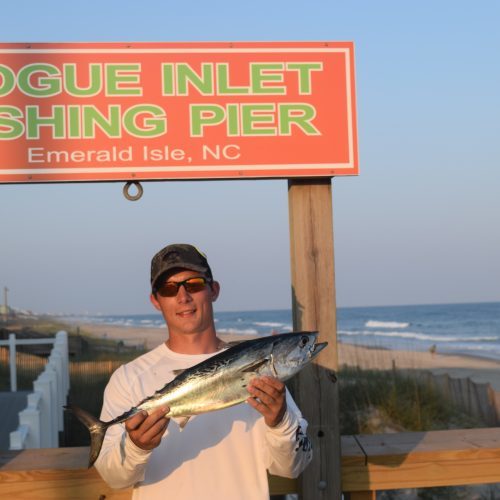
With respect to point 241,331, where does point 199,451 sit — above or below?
above

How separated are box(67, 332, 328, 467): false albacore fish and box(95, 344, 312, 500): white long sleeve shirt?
20 cm

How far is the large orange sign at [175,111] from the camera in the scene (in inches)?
152

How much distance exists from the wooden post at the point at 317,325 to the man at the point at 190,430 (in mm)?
582

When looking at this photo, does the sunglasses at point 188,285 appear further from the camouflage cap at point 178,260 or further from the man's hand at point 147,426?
the man's hand at point 147,426

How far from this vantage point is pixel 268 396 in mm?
2957

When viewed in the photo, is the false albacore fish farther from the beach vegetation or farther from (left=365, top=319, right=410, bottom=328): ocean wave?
(left=365, top=319, right=410, bottom=328): ocean wave

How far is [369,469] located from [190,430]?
3.78 feet

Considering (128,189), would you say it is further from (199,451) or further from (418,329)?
(418,329)

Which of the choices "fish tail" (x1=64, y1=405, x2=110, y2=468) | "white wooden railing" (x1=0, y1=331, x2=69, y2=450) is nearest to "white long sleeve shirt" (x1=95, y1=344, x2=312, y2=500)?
"fish tail" (x1=64, y1=405, x2=110, y2=468)

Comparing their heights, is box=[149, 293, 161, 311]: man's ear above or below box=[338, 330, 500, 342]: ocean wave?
above

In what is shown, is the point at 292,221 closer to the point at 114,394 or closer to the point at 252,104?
the point at 252,104

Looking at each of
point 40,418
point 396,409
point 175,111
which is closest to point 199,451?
point 175,111

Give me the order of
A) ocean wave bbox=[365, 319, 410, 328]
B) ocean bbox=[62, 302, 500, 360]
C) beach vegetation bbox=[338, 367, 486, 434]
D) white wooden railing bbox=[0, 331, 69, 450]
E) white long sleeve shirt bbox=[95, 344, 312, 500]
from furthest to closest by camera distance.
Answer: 1. ocean wave bbox=[365, 319, 410, 328]
2. ocean bbox=[62, 302, 500, 360]
3. beach vegetation bbox=[338, 367, 486, 434]
4. white wooden railing bbox=[0, 331, 69, 450]
5. white long sleeve shirt bbox=[95, 344, 312, 500]

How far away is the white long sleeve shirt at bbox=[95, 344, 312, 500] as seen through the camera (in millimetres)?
3135
